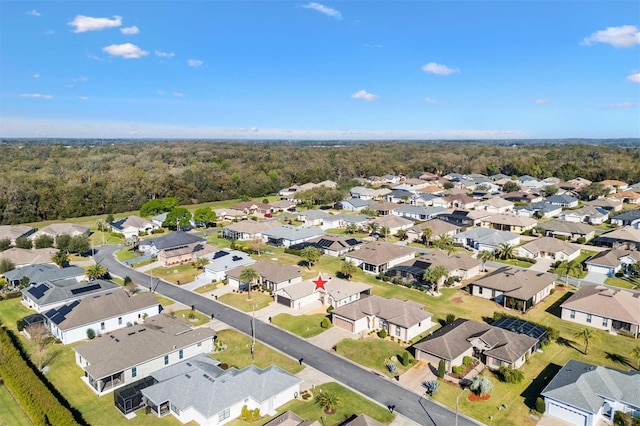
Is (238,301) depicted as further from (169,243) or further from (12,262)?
(12,262)

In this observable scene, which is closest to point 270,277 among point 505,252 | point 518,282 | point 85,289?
point 85,289

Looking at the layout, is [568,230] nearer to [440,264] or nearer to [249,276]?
[440,264]

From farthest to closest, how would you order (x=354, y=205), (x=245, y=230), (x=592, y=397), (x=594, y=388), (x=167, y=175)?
(x=167, y=175)
(x=354, y=205)
(x=245, y=230)
(x=594, y=388)
(x=592, y=397)

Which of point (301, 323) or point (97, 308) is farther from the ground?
point (97, 308)

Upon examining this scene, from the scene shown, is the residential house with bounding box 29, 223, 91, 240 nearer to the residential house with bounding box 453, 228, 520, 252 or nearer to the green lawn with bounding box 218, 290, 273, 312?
the green lawn with bounding box 218, 290, 273, 312

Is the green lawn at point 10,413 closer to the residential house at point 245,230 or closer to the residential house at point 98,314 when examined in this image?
the residential house at point 98,314

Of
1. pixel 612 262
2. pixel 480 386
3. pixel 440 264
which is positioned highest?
pixel 440 264

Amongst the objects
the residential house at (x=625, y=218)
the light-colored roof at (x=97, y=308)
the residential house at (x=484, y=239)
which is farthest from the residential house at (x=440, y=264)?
the residential house at (x=625, y=218)
